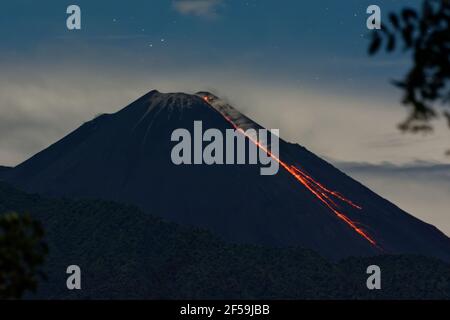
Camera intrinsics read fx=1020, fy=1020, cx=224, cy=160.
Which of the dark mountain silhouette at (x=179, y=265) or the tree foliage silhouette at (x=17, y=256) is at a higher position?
the dark mountain silhouette at (x=179, y=265)

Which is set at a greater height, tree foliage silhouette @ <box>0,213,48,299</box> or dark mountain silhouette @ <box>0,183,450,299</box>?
dark mountain silhouette @ <box>0,183,450,299</box>

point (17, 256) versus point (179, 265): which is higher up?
point (179, 265)

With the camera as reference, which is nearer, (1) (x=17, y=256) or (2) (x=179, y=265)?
(1) (x=17, y=256)

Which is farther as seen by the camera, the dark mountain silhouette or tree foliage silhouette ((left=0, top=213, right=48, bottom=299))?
the dark mountain silhouette

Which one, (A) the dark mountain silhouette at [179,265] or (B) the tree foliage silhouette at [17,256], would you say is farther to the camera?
(A) the dark mountain silhouette at [179,265]
